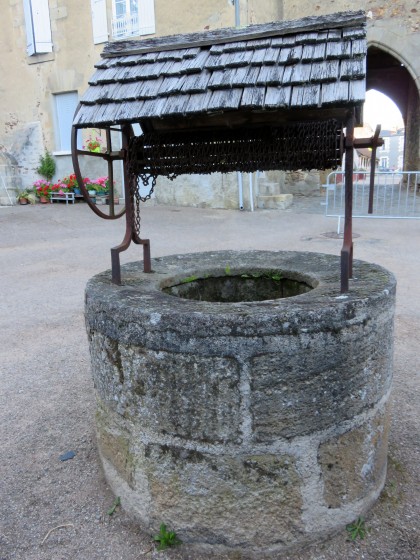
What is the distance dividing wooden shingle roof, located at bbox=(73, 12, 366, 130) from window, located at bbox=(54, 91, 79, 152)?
1182 cm

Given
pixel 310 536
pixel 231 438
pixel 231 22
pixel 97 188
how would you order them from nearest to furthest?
pixel 231 438 < pixel 310 536 < pixel 231 22 < pixel 97 188

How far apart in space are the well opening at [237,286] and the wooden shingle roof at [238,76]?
0.82 meters

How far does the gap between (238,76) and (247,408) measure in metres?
1.29

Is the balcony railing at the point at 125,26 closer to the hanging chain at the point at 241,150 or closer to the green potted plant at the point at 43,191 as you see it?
the green potted plant at the point at 43,191

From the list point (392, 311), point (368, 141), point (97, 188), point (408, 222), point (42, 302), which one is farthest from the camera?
point (97, 188)

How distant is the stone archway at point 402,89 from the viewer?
50.2 feet

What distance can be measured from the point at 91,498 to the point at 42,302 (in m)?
3.28

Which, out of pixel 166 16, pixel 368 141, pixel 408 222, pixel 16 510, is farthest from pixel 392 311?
pixel 166 16

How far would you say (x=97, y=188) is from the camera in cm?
1218

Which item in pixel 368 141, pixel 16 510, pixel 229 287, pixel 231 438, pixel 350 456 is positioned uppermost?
pixel 368 141

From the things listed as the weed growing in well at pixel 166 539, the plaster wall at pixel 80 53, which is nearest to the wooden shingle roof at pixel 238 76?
the weed growing in well at pixel 166 539

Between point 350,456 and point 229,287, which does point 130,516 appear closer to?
point 350,456

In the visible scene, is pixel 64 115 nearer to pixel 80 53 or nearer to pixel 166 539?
pixel 80 53

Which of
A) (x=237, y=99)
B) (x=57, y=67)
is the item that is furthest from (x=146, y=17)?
(x=237, y=99)
